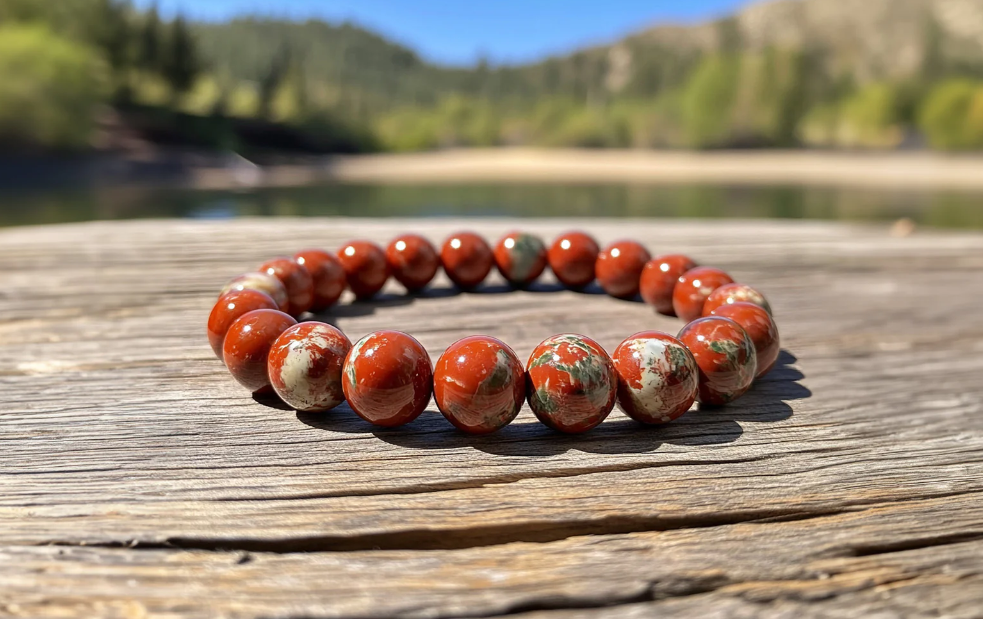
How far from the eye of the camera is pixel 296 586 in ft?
2.32

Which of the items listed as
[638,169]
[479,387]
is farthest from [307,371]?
[638,169]

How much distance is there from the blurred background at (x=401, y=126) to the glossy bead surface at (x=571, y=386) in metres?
10.4

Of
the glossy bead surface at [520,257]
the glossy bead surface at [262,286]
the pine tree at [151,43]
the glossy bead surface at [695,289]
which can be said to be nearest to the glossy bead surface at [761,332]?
the glossy bead surface at [695,289]

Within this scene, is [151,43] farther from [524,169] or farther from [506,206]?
[506,206]

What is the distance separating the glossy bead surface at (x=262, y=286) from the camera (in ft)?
4.83

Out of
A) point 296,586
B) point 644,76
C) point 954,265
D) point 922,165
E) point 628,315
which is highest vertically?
point 644,76

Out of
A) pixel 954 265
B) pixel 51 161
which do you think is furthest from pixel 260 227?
pixel 51 161

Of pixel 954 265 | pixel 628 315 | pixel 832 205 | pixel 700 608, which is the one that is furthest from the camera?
pixel 832 205

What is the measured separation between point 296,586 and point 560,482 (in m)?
0.38

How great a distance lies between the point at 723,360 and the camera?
1.12 meters

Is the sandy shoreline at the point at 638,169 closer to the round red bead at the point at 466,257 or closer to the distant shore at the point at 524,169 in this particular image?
the distant shore at the point at 524,169

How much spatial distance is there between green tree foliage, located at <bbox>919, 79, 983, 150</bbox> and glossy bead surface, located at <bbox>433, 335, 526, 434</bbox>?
3739cm

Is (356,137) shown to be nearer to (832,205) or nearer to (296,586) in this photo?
(832,205)

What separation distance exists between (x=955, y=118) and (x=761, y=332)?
1527 inches
